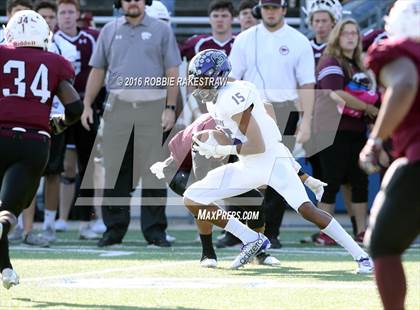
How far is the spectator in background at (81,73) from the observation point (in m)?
9.29

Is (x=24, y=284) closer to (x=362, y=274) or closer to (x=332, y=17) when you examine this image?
(x=362, y=274)

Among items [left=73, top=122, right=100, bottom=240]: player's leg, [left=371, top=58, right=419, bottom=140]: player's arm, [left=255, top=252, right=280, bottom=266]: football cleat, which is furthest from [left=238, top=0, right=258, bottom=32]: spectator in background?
[left=371, top=58, right=419, bottom=140]: player's arm

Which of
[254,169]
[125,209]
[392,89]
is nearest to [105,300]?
[254,169]

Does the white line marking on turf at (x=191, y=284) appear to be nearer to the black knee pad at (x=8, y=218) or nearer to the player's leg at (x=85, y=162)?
the black knee pad at (x=8, y=218)

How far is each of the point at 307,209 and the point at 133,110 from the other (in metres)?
2.60

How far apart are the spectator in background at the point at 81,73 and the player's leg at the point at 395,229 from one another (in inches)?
212

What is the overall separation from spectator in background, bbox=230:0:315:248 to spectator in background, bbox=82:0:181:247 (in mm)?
588

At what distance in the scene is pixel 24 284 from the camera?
6.21 metres

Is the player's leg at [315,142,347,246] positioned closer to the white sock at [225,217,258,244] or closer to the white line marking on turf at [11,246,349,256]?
the white line marking on turf at [11,246,349,256]

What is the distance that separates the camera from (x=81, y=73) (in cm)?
945

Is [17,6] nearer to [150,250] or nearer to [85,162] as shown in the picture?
[85,162]

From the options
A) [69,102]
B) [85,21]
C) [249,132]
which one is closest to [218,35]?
[85,21]

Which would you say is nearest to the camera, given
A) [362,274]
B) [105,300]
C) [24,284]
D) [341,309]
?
[341,309]

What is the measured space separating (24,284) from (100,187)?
3.53 m
